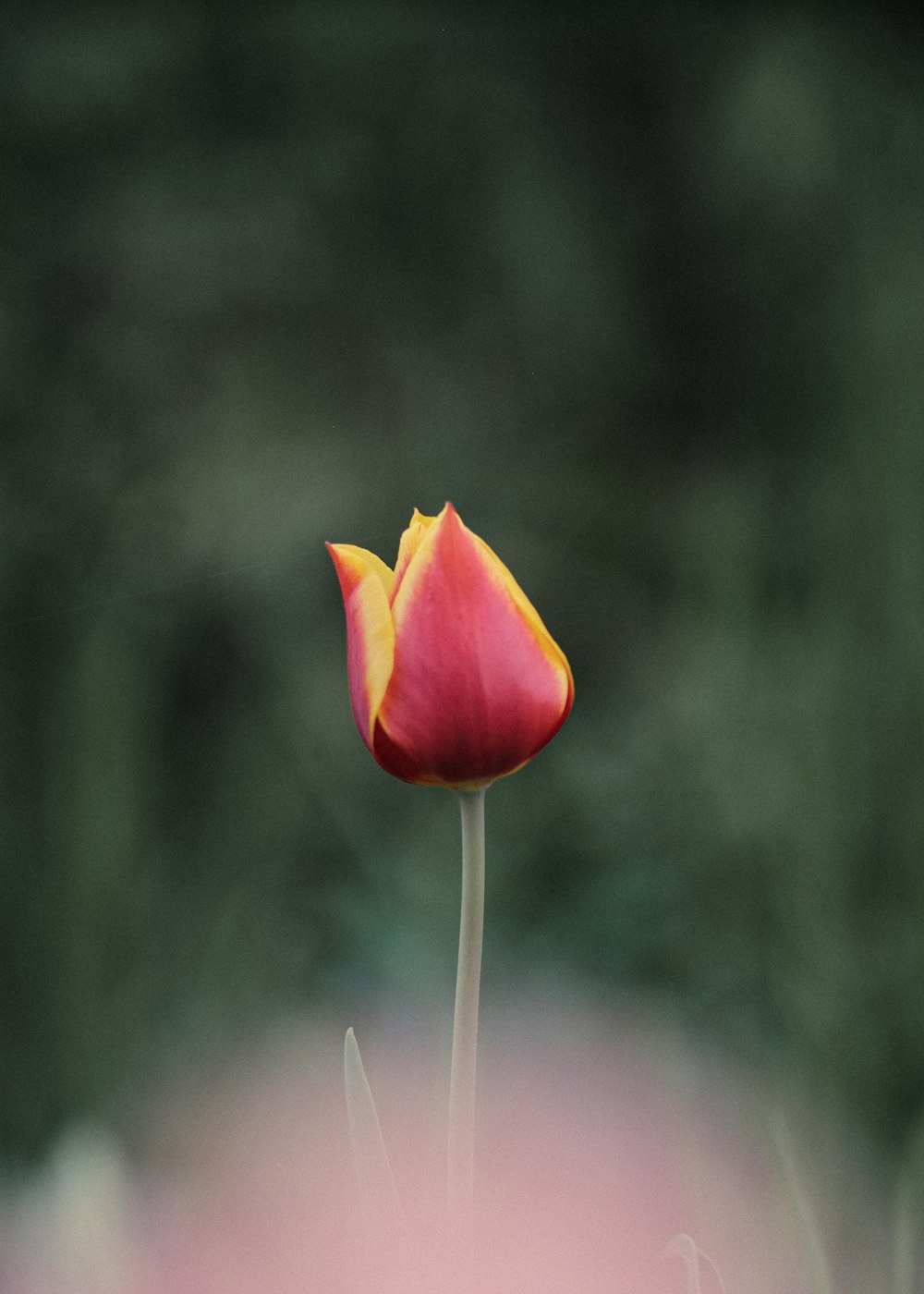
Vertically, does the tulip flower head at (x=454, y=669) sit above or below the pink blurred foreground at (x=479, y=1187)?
above

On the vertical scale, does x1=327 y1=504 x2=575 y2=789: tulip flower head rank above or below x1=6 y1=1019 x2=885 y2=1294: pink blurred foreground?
above

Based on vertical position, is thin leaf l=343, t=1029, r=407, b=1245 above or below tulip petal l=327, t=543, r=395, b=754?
below

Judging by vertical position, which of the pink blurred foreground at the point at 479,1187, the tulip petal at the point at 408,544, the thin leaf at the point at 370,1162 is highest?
the tulip petal at the point at 408,544

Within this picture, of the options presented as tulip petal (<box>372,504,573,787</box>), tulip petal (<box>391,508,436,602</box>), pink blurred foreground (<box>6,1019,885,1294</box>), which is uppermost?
tulip petal (<box>391,508,436,602</box>)

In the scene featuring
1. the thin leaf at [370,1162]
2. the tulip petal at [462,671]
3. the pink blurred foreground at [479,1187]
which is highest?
the tulip petal at [462,671]
